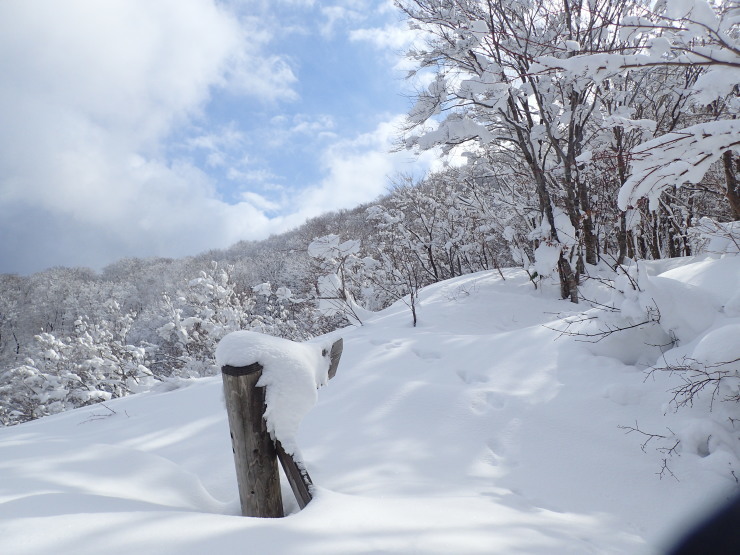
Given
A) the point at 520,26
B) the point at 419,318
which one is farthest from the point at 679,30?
the point at 520,26

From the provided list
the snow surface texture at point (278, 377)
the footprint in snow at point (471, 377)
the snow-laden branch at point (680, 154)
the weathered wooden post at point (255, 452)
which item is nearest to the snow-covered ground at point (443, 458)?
the footprint in snow at point (471, 377)

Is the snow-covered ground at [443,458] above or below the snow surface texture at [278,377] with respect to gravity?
below

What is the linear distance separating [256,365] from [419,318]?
4.38 m

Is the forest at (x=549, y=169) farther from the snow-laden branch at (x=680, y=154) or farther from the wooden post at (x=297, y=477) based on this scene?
the wooden post at (x=297, y=477)

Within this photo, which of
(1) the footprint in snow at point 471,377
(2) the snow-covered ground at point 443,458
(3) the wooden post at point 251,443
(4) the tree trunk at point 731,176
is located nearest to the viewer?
(2) the snow-covered ground at point 443,458

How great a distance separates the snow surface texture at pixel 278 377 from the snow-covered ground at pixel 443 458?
0.35 m

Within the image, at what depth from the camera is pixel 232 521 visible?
53.9 inches

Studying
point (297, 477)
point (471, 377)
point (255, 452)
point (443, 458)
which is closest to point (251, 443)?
point (255, 452)

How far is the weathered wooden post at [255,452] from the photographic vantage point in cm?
172

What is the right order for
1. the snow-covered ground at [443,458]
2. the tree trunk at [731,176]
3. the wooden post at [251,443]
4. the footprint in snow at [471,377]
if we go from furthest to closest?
the tree trunk at [731,176] < the footprint in snow at [471,377] < the wooden post at [251,443] < the snow-covered ground at [443,458]

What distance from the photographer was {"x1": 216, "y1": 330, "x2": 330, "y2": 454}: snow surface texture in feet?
5.69

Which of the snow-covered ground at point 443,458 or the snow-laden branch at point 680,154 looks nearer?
the snow-covered ground at point 443,458

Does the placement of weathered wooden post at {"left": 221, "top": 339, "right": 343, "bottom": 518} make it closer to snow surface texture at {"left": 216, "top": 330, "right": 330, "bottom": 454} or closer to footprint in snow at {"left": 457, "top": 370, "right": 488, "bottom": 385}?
snow surface texture at {"left": 216, "top": 330, "right": 330, "bottom": 454}

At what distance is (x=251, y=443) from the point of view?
1.75 m
